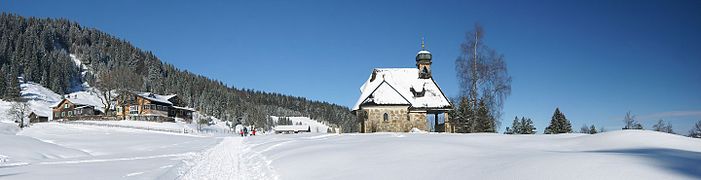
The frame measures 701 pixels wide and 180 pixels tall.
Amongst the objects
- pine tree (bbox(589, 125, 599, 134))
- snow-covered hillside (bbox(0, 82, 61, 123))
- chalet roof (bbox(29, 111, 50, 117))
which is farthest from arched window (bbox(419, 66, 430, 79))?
chalet roof (bbox(29, 111, 50, 117))

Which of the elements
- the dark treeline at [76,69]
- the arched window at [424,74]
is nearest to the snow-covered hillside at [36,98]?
the dark treeline at [76,69]

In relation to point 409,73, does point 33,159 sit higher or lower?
lower

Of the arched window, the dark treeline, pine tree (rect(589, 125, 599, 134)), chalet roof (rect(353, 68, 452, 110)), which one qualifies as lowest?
pine tree (rect(589, 125, 599, 134))

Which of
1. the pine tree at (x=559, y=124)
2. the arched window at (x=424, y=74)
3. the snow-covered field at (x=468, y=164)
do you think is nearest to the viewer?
the snow-covered field at (x=468, y=164)

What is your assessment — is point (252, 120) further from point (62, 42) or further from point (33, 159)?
point (33, 159)

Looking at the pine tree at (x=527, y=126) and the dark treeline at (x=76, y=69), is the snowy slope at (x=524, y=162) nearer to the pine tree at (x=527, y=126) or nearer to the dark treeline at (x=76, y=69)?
the pine tree at (x=527, y=126)

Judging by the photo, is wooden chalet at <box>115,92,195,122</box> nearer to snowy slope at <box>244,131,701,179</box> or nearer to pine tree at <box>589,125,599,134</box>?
pine tree at <box>589,125,599,134</box>

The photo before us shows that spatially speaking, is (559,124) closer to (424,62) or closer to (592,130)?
(592,130)

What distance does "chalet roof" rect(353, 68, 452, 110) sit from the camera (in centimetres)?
4288

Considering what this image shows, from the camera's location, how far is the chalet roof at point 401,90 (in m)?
42.9

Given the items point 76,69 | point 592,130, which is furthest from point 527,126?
point 76,69

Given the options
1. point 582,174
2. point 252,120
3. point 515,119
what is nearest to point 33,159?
point 582,174

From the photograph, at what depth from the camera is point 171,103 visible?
10081 cm

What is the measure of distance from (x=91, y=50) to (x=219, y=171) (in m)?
206
